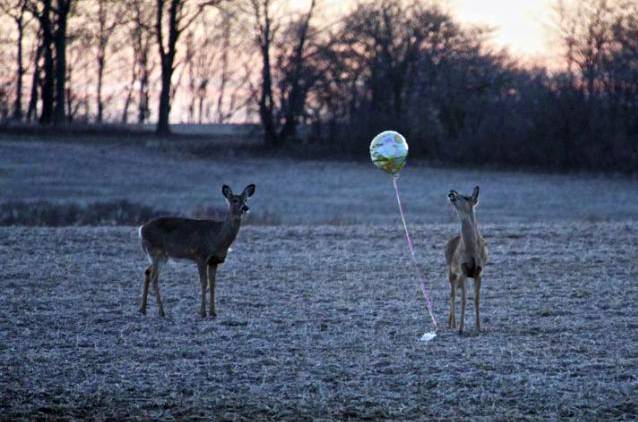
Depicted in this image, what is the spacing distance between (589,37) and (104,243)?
38.7m

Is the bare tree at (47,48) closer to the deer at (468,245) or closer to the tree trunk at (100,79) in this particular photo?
the tree trunk at (100,79)

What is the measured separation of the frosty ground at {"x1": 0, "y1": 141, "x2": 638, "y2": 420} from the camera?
939cm

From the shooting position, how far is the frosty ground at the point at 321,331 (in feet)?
30.8

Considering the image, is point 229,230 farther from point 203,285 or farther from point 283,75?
point 283,75

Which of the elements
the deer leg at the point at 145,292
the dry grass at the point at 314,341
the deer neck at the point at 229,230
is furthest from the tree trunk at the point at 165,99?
the deer neck at the point at 229,230

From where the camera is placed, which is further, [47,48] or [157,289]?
[47,48]

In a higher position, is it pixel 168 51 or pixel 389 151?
pixel 168 51

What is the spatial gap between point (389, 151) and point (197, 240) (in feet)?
8.50

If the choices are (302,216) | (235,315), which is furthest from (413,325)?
(302,216)

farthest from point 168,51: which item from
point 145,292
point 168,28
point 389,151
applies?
point 389,151

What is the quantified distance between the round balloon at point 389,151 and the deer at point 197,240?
5.84 feet

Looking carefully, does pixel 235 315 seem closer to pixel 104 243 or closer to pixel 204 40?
pixel 104 243

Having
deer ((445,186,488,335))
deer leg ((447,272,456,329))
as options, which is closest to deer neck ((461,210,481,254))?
deer ((445,186,488,335))

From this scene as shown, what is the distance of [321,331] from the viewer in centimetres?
1222
